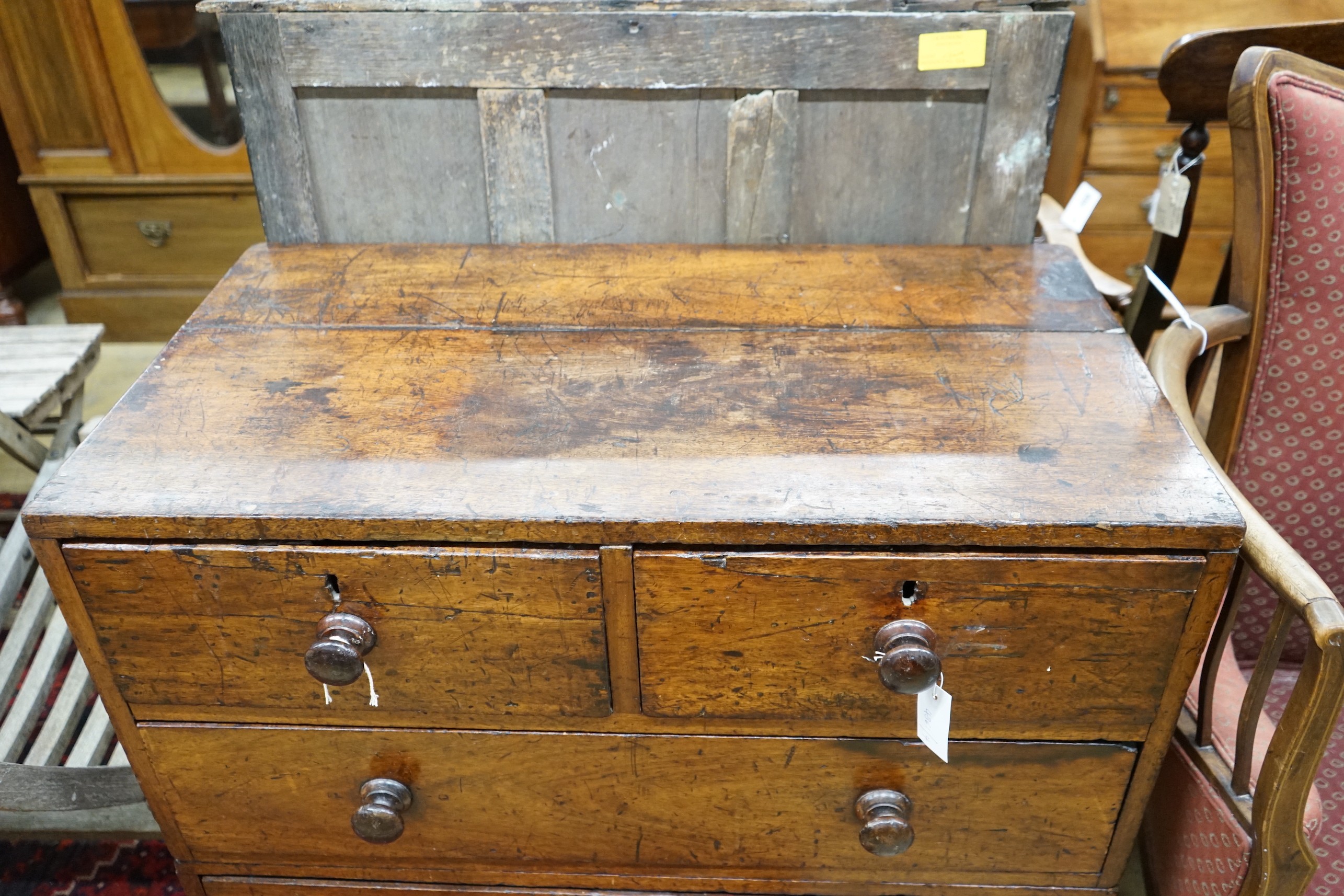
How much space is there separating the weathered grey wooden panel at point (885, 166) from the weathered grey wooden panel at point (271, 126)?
716 mm

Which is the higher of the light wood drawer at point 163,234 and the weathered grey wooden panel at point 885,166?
the weathered grey wooden panel at point 885,166

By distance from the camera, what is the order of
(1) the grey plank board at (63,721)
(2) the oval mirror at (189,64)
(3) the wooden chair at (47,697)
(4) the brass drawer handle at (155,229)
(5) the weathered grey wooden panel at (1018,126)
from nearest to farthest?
(5) the weathered grey wooden panel at (1018,126) < (3) the wooden chair at (47,697) < (1) the grey plank board at (63,721) < (2) the oval mirror at (189,64) < (4) the brass drawer handle at (155,229)

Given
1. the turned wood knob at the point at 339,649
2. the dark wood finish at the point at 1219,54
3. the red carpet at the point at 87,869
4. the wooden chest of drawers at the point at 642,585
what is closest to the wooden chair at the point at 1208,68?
the dark wood finish at the point at 1219,54

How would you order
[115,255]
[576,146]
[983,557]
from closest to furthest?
[983,557] < [576,146] < [115,255]

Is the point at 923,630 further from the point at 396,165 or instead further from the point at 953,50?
the point at 396,165

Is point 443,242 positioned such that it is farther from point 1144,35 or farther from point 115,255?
point 1144,35

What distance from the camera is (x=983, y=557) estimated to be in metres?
0.87

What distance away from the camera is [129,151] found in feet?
8.30

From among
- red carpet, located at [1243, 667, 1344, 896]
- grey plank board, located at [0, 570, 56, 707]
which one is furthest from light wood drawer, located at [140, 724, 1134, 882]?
grey plank board, located at [0, 570, 56, 707]

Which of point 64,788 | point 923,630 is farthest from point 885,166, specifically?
point 64,788

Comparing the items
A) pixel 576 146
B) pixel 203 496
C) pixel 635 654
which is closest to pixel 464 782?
pixel 635 654

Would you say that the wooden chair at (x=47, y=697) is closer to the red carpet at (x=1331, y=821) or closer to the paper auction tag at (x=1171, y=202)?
the red carpet at (x=1331, y=821)

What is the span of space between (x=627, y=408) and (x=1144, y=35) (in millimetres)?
2175

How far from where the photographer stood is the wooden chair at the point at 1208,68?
4.38ft
